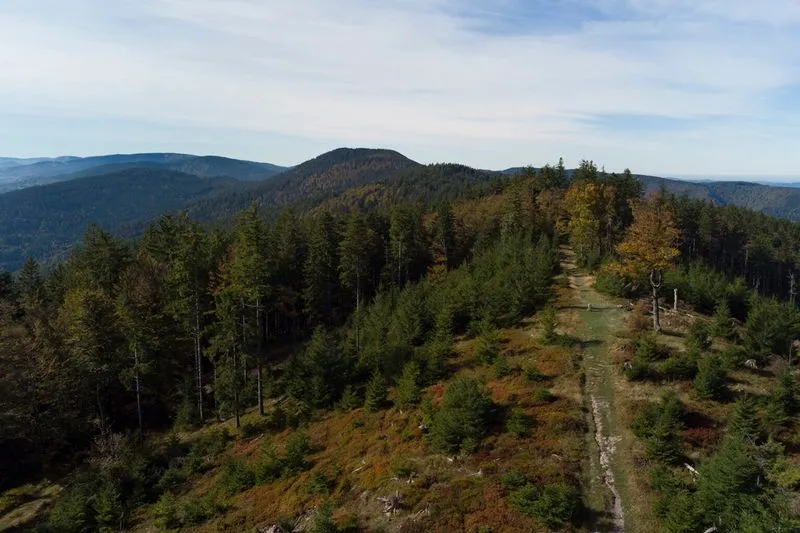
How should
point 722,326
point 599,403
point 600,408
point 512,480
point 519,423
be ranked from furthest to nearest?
point 722,326 < point 599,403 < point 600,408 < point 519,423 < point 512,480

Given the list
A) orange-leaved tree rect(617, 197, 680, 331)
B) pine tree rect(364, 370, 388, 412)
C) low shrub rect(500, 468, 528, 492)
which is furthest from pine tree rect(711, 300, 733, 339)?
pine tree rect(364, 370, 388, 412)

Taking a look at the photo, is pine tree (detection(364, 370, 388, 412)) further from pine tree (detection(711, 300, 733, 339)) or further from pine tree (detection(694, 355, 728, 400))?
pine tree (detection(711, 300, 733, 339))

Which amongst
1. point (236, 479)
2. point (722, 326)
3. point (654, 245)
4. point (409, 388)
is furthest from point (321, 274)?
point (722, 326)

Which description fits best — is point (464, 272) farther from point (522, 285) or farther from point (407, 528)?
point (407, 528)

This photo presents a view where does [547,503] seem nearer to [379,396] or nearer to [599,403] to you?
[599,403]

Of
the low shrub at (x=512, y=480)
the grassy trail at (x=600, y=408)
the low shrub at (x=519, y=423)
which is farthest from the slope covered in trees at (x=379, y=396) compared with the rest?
the grassy trail at (x=600, y=408)

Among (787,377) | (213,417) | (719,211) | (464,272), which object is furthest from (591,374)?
(719,211)

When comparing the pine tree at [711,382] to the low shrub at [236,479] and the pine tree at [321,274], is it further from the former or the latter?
the pine tree at [321,274]
